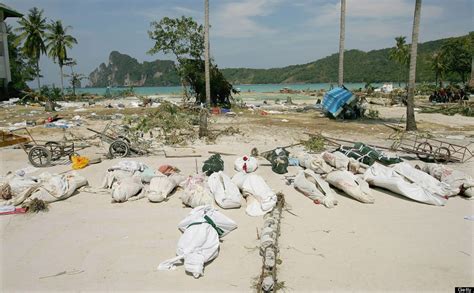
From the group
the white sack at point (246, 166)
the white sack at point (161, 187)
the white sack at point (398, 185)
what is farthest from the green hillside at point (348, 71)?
the white sack at point (161, 187)

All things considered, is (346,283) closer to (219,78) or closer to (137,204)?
(137,204)

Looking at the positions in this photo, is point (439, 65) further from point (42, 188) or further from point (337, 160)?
point (42, 188)

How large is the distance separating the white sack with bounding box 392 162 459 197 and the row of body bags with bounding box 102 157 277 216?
2.46m

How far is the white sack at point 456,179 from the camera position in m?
5.63

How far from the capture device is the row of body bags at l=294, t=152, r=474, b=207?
18.1 feet

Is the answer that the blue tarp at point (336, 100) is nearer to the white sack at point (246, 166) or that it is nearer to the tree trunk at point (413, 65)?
the tree trunk at point (413, 65)

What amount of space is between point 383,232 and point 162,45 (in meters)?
17.6

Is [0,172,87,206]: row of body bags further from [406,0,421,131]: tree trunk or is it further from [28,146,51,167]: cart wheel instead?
[406,0,421,131]: tree trunk

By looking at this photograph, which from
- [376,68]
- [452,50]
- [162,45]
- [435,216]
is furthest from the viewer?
[376,68]

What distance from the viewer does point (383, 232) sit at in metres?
4.48

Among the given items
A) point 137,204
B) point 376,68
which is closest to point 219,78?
point 137,204

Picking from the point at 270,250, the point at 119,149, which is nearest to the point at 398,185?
the point at 270,250

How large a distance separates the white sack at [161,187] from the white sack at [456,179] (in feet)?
15.0

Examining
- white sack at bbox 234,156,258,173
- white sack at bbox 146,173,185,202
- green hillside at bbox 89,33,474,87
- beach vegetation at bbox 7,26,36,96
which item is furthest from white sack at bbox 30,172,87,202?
green hillside at bbox 89,33,474,87
